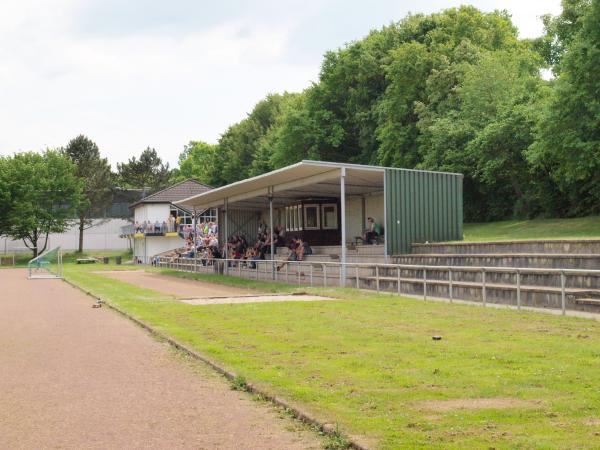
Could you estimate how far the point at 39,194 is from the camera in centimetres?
6819

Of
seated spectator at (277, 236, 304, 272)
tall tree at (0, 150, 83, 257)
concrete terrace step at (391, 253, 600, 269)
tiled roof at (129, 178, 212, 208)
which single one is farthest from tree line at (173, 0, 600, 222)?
tall tree at (0, 150, 83, 257)

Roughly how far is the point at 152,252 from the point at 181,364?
52690 mm

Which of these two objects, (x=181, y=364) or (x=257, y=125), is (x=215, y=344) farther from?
(x=257, y=125)

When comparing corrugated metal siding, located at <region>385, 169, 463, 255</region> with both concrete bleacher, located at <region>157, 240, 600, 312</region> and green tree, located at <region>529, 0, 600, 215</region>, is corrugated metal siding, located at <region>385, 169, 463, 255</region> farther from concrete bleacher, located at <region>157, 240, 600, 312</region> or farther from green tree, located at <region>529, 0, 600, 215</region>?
green tree, located at <region>529, 0, 600, 215</region>

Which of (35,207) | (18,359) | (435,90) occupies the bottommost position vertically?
(18,359)

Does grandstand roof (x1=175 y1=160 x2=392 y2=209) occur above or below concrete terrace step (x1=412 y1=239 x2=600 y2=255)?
above

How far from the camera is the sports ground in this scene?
5.54 meters

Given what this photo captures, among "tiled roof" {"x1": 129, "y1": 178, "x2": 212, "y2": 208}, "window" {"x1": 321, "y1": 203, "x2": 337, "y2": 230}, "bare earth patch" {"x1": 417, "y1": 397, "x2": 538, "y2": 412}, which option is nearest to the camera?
"bare earth patch" {"x1": 417, "y1": 397, "x2": 538, "y2": 412}

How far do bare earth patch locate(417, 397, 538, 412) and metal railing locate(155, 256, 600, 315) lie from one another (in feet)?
22.4

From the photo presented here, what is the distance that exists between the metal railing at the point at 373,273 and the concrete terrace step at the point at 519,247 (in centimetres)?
230

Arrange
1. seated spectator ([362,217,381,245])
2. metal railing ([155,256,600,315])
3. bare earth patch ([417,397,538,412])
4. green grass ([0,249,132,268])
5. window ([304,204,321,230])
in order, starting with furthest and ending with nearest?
green grass ([0,249,132,268])
window ([304,204,321,230])
seated spectator ([362,217,381,245])
metal railing ([155,256,600,315])
bare earth patch ([417,397,538,412])

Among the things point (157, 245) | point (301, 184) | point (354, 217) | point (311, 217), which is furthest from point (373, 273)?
point (157, 245)

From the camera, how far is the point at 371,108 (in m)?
51.1

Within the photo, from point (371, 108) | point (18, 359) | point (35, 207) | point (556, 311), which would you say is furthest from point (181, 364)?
point (35, 207)
